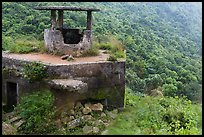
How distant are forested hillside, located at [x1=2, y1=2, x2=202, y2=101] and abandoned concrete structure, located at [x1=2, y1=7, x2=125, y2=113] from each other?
9.27 ft

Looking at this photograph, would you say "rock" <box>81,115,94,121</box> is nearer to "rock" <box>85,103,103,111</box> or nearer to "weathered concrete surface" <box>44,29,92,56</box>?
"rock" <box>85,103,103,111</box>

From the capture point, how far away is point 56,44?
1186 centimetres

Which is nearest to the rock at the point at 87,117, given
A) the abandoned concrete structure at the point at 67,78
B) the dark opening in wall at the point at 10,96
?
the abandoned concrete structure at the point at 67,78

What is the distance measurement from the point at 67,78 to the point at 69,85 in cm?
60

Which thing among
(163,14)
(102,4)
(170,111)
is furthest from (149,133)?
(163,14)

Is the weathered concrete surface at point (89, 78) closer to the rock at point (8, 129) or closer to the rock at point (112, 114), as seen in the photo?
the rock at point (112, 114)

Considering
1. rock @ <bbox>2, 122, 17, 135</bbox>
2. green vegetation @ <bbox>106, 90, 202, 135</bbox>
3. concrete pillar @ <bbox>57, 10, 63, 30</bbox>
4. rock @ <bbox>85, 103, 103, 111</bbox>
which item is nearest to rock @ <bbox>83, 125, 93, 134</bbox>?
green vegetation @ <bbox>106, 90, 202, 135</bbox>

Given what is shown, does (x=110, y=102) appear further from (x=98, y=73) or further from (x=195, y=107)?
(x=195, y=107)

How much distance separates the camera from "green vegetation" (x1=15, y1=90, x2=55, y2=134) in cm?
960

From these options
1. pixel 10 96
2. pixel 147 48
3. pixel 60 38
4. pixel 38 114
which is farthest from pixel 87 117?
pixel 147 48

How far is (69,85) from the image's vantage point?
9844 mm

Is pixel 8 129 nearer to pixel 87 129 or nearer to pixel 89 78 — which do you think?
pixel 87 129

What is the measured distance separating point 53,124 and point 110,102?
2051 mm

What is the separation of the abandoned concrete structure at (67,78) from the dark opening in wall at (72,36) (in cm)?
96
